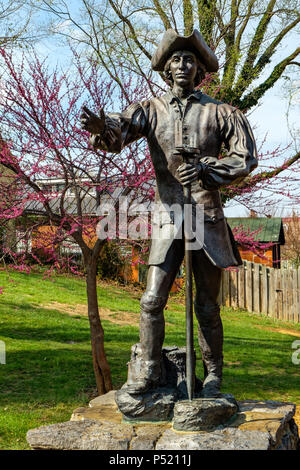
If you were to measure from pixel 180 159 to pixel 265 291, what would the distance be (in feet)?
35.5

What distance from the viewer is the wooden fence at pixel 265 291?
12852 millimetres

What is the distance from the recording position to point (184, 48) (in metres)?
3.38

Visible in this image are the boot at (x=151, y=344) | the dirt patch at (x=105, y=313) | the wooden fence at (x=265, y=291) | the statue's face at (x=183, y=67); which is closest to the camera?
the boot at (x=151, y=344)

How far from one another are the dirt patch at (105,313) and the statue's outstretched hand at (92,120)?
8.39 metres

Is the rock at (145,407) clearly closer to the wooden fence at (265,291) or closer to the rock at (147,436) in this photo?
the rock at (147,436)

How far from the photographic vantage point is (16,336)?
8.72m

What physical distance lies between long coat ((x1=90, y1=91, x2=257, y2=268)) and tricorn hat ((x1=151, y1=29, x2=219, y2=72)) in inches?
9.5

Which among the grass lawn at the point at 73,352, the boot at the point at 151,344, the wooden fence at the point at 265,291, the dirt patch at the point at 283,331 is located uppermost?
the boot at the point at 151,344

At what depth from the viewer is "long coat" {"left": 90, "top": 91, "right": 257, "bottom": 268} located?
3.28m

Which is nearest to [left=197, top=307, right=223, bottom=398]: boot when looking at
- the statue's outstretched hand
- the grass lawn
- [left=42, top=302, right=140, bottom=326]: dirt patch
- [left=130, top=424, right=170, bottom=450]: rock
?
[left=130, top=424, right=170, bottom=450]: rock

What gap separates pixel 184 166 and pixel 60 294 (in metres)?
10.8

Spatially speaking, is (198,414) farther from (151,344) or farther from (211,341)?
(211,341)

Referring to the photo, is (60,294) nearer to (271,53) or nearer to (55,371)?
(55,371)

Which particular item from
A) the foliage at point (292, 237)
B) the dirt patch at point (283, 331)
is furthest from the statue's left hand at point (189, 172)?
the foliage at point (292, 237)
